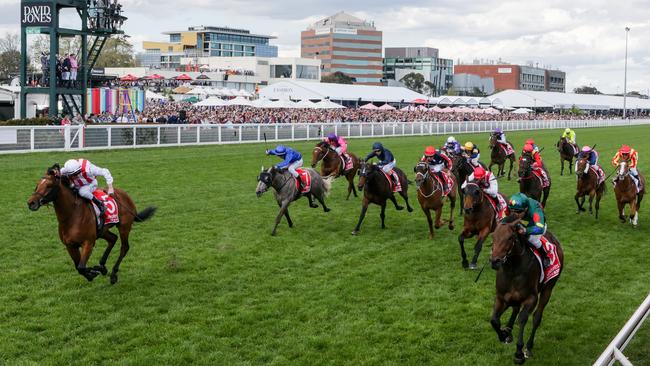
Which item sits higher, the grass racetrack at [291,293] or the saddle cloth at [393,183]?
the saddle cloth at [393,183]

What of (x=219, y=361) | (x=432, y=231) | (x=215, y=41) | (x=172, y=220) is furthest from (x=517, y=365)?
(x=215, y=41)

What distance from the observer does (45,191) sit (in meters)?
7.57

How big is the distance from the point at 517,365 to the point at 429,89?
141626 mm

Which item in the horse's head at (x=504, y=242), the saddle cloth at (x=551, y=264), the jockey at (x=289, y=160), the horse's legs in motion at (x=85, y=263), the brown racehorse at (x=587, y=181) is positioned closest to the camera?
the horse's head at (x=504, y=242)

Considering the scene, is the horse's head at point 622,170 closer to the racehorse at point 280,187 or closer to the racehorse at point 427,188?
the racehorse at point 427,188

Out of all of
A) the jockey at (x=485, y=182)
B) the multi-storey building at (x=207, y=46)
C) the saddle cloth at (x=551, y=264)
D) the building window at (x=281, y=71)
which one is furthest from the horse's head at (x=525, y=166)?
the multi-storey building at (x=207, y=46)

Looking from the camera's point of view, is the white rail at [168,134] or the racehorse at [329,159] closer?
the racehorse at [329,159]

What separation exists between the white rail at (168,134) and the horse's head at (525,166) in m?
15.7

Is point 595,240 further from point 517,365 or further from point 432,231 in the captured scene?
point 517,365

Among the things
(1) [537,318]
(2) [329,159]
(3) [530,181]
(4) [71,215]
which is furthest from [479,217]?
(2) [329,159]

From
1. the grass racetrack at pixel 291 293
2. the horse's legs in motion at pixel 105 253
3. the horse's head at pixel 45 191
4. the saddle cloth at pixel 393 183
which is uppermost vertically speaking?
the horse's head at pixel 45 191

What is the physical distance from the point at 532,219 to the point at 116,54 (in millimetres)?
109053

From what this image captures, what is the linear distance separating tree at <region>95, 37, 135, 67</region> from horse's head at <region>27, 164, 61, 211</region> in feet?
322

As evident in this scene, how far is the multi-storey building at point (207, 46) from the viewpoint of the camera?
181125 millimetres
